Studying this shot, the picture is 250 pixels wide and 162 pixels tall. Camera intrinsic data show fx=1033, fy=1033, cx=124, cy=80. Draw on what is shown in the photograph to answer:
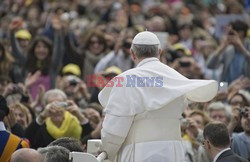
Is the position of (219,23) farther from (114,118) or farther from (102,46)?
(114,118)

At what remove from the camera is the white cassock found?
962cm

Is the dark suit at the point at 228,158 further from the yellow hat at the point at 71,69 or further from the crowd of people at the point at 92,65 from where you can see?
the yellow hat at the point at 71,69

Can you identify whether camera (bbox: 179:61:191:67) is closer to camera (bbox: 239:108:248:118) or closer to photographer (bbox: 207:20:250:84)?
photographer (bbox: 207:20:250:84)

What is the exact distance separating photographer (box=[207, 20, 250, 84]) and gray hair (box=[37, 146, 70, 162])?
604 cm

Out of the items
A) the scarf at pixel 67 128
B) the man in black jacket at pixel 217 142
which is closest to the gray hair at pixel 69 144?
the man in black jacket at pixel 217 142

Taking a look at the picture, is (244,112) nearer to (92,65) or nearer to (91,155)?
(91,155)

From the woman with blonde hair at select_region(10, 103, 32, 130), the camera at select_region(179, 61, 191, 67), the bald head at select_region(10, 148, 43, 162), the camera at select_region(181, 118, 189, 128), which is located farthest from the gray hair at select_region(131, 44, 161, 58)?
the camera at select_region(179, 61, 191, 67)

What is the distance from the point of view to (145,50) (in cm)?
992

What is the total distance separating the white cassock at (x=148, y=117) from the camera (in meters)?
9.62

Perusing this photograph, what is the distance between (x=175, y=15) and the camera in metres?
24.0

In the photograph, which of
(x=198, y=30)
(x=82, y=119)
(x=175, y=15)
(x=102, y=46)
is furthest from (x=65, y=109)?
(x=175, y=15)

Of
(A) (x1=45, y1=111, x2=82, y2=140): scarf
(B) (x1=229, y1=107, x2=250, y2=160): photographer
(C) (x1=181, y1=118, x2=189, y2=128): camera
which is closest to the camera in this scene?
(B) (x1=229, y1=107, x2=250, y2=160): photographer

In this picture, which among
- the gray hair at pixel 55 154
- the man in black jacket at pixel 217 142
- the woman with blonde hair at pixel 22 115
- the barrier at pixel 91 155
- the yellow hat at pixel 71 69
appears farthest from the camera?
the yellow hat at pixel 71 69

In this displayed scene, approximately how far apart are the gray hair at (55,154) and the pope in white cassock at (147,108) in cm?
40
